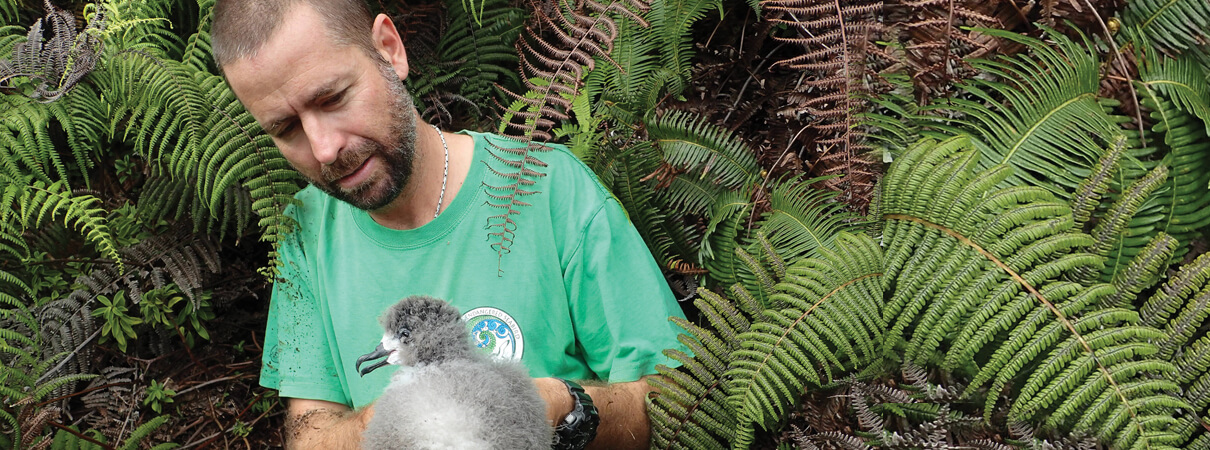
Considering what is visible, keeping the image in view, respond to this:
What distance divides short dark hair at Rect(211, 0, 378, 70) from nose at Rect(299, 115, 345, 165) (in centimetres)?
25

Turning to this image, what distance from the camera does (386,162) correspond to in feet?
8.18

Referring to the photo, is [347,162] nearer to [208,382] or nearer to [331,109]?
A: [331,109]

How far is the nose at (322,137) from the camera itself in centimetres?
235

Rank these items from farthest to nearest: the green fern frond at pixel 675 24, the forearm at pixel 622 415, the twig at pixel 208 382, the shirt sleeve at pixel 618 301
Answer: the twig at pixel 208 382, the green fern frond at pixel 675 24, the shirt sleeve at pixel 618 301, the forearm at pixel 622 415

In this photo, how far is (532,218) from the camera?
265 cm

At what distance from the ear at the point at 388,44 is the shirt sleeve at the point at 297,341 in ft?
2.73

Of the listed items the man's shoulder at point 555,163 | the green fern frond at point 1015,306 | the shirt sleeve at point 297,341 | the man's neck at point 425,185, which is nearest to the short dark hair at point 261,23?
the man's neck at point 425,185

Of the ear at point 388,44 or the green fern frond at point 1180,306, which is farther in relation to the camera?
the ear at point 388,44

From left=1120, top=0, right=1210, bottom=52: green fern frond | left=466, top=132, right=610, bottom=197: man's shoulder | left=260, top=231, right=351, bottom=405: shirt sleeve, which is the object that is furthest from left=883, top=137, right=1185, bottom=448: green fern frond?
left=260, top=231, right=351, bottom=405: shirt sleeve

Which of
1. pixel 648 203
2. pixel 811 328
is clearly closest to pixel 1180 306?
pixel 811 328

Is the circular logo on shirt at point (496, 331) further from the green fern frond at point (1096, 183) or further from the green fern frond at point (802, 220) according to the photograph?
the green fern frond at point (1096, 183)

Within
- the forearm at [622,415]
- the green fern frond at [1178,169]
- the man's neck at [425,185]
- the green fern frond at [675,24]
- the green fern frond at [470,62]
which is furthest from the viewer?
the green fern frond at [470,62]

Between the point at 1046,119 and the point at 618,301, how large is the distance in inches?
57.2

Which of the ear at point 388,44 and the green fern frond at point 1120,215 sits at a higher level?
the green fern frond at point 1120,215
